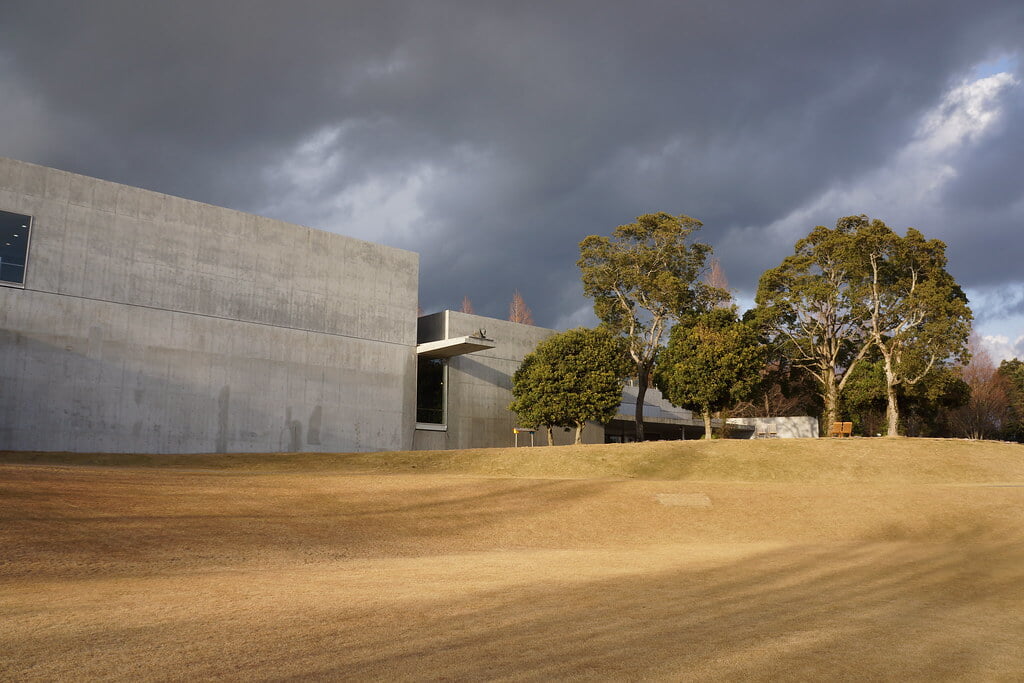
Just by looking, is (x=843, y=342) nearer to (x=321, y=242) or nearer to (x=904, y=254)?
(x=904, y=254)

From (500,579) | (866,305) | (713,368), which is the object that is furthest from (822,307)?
(500,579)

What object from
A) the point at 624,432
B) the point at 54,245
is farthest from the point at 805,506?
the point at 624,432

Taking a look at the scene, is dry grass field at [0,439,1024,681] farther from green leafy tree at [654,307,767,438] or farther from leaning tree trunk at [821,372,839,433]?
leaning tree trunk at [821,372,839,433]

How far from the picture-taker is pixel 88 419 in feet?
84.4

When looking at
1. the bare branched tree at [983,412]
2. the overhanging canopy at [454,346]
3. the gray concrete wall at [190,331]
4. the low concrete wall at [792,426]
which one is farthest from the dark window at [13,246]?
the bare branched tree at [983,412]

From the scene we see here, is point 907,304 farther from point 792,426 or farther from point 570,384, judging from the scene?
point 570,384

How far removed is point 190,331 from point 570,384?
55.3 ft

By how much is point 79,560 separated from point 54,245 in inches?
856

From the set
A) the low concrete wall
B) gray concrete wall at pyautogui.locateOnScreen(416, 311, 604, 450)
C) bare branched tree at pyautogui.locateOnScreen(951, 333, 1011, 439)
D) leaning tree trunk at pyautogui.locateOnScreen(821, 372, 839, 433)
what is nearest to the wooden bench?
leaning tree trunk at pyautogui.locateOnScreen(821, 372, 839, 433)

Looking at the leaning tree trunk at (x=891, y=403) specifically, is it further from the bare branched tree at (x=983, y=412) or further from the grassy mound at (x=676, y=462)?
the bare branched tree at (x=983, y=412)

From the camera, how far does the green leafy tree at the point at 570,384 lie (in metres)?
35.2

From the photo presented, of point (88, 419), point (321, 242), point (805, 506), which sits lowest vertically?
point (805, 506)

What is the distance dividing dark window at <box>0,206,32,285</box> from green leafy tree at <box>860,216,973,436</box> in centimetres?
3732

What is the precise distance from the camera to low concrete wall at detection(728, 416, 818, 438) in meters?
42.6
